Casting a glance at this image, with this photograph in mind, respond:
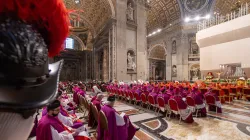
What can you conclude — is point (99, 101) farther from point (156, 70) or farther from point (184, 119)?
point (156, 70)

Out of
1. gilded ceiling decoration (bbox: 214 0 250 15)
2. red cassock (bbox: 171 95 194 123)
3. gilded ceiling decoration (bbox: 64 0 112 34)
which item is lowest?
red cassock (bbox: 171 95 194 123)

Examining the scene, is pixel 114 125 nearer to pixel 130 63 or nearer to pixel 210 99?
pixel 210 99

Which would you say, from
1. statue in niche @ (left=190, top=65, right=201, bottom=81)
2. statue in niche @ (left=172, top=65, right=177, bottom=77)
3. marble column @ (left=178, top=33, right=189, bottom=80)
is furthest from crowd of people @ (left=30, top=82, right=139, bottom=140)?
statue in niche @ (left=172, top=65, right=177, bottom=77)

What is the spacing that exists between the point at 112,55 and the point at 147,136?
1393 centimetres

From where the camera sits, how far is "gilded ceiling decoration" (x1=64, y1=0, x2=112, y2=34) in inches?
786

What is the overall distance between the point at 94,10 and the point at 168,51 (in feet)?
48.1

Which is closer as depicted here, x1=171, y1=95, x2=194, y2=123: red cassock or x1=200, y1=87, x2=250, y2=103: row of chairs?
x1=171, y1=95, x2=194, y2=123: red cassock

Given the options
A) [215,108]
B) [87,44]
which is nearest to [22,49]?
[215,108]

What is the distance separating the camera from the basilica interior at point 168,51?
4.98 m

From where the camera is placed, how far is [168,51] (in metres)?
28.2

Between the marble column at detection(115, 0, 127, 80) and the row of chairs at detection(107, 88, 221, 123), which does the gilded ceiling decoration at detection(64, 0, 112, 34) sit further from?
the row of chairs at detection(107, 88, 221, 123)

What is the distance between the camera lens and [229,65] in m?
15.1

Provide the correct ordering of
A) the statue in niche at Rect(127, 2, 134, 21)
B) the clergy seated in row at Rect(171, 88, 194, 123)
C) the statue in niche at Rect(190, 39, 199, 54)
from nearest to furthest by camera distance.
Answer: the clergy seated in row at Rect(171, 88, 194, 123) < the statue in niche at Rect(127, 2, 134, 21) < the statue in niche at Rect(190, 39, 199, 54)

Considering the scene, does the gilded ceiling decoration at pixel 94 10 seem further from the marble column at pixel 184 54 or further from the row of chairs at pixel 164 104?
the row of chairs at pixel 164 104
